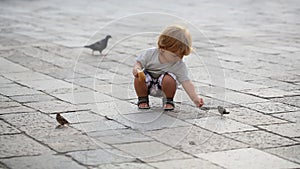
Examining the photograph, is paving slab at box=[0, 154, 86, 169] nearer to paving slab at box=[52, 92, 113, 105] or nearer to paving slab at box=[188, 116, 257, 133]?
paving slab at box=[188, 116, 257, 133]

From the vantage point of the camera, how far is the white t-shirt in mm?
4977

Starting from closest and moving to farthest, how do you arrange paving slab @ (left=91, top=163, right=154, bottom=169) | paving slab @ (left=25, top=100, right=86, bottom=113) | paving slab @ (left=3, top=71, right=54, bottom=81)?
1. paving slab @ (left=91, top=163, right=154, bottom=169)
2. paving slab @ (left=25, top=100, right=86, bottom=113)
3. paving slab @ (left=3, top=71, right=54, bottom=81)

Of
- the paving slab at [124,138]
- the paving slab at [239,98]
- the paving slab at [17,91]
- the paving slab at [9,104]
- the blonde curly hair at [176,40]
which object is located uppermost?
the blonde curly hair at [176,40]

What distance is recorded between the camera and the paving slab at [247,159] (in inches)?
147

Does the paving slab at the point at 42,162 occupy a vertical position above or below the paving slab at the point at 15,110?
below

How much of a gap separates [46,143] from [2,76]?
95.8 inches

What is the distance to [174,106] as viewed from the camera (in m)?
5.10

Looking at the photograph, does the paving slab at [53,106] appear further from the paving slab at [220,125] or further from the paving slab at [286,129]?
the paving slab at [286,129]

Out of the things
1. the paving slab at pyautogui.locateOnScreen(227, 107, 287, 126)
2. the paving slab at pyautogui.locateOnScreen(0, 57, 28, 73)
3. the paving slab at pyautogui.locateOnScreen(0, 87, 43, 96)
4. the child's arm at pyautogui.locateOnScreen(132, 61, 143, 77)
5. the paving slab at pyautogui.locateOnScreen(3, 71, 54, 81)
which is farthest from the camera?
the paving slab at pyautogui.locateOnScreen(0, 57, 28, 73)

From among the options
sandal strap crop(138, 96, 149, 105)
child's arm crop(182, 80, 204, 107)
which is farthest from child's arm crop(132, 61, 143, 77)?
child's arm crop(182, 80, 204, 107)

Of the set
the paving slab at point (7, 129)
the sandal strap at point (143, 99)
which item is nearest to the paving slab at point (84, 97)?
the sandal strap at point (143, 99)

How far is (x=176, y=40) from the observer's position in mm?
4828

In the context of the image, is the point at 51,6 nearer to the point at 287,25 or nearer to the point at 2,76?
the point at 287,25

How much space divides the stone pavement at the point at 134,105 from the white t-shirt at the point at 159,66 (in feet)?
0.89
